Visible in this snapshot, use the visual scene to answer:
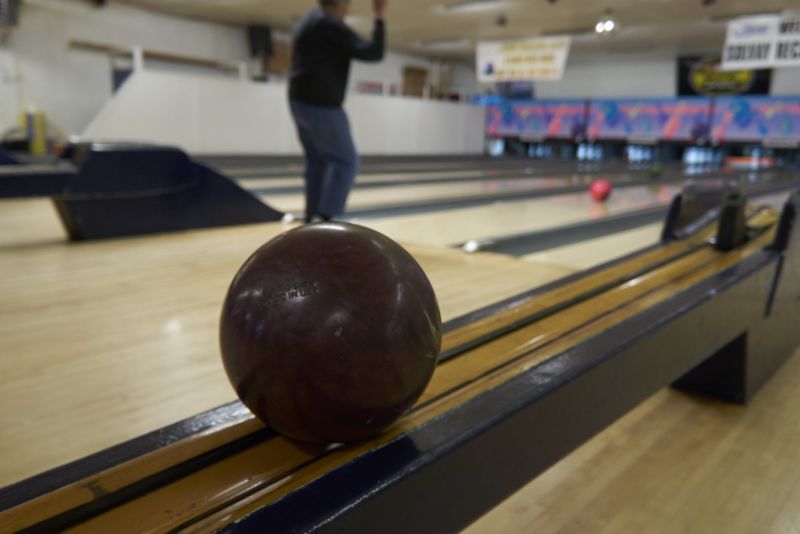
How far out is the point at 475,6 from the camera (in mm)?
7387

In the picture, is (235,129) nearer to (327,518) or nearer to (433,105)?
(433,105)

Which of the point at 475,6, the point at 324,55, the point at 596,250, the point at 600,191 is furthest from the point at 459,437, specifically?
the point at 475,6

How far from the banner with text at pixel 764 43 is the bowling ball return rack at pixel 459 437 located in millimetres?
5912

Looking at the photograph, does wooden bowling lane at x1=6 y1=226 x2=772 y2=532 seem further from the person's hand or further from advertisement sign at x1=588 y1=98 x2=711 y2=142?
advertisement sign at x1=588 y1=98 x2=711 y2=142

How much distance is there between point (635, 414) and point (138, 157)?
2.22 meters

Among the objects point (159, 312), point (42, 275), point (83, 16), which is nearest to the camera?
point (159, 312)

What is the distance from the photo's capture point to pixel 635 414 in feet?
4.41

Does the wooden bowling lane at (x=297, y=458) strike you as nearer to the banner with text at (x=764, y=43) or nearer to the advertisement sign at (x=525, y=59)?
the banner with text at (x=764, y=43)

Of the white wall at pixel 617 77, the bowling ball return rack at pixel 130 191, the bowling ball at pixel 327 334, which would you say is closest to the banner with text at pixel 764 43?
the white wall at pixel 617 77

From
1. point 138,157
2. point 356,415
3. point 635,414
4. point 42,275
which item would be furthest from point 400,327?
point 138,157

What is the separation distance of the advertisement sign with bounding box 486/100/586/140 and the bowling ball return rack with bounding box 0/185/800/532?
10.0 m

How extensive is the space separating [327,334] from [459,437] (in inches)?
7.5

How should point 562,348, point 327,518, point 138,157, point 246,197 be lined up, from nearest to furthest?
point 327,518, point 562,348, point 138,157, point 246,197

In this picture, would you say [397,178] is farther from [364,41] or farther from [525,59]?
[364,41]
